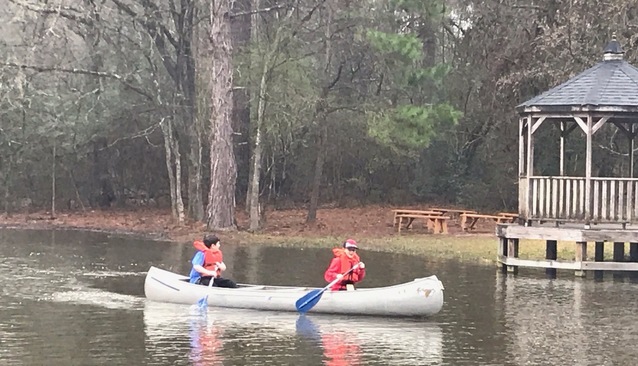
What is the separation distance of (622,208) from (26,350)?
12837mm

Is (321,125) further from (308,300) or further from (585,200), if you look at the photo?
(308,300)

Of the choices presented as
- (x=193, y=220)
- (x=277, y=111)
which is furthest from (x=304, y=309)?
(x=193, y=220)

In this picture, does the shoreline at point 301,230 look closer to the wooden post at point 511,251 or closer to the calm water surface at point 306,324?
the wooden post at point 511,251

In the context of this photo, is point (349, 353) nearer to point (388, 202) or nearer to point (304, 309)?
point (304, 309)

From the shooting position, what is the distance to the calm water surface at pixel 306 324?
13633 millimetres

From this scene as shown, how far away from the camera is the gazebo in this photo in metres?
22.2

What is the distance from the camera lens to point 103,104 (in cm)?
3784

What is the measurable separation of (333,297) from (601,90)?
843cm

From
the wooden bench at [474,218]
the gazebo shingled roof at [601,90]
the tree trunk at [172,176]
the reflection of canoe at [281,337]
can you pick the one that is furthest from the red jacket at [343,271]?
the tree trunk at [172,176]

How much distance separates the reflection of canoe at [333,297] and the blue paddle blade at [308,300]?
0.06 meters

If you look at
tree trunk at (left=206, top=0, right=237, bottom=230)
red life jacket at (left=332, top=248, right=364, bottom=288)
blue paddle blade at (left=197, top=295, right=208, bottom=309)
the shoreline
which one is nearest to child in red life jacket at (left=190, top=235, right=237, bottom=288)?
blue paddle blade at (left=197, top=295, right=208, bottom=309)

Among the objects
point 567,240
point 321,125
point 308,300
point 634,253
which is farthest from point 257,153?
point 308,300

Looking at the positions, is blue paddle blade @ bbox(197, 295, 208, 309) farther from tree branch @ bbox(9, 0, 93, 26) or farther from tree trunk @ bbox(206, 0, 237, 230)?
tree branch @ bbox(9, 0, 93, 26)

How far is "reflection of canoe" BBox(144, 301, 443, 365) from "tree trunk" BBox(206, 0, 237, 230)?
550 inches
